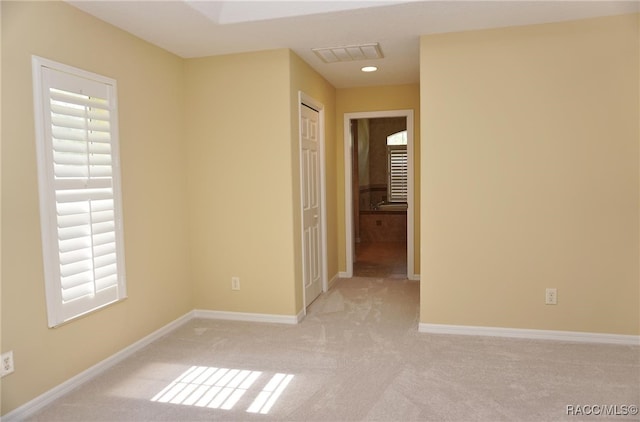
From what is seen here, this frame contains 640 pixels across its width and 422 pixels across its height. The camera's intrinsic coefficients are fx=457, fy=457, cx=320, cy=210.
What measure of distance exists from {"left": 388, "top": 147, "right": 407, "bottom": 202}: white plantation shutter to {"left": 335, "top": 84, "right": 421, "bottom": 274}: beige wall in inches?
137

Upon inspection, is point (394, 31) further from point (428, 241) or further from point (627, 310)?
point (627, 310)

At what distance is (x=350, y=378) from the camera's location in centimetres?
286

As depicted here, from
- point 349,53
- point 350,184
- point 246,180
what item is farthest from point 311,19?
point 350,184

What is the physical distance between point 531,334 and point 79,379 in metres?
3.18

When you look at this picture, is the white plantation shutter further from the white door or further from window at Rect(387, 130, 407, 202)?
the white door

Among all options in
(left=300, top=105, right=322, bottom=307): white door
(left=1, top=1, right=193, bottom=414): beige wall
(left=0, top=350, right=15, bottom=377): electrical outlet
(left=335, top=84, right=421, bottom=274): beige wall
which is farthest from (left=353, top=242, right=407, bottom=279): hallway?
(left=0, top=350, right=15, bottom=377): electrical outlet

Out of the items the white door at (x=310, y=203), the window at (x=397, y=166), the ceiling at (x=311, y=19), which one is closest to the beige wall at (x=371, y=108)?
the white door at (x=310, y=203)

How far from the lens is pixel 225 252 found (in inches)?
160

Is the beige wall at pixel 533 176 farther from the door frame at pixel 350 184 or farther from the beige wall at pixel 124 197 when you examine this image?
the beige wall at pixel 124 197

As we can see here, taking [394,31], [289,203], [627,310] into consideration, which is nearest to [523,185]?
[627,310]

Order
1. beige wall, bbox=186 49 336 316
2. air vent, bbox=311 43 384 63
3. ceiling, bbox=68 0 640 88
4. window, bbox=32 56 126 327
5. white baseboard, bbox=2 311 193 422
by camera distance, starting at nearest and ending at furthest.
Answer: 1. white baseboard, bbox=2 311 193 422
2. window, bbox=32 56 126 327
3. ceiling, bbox=68 0 640 88
4. air vent, bbox=311 43 384 63
5. beige wall, bbox=186 49 336 316

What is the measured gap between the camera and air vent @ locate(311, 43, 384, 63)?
3.72m

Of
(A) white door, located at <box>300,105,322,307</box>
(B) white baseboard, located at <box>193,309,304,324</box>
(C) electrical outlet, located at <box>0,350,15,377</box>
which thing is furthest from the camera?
(A) white door, located at <box>300,105,322,307</box>

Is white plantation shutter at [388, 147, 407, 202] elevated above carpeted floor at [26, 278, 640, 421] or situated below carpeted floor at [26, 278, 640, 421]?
above
